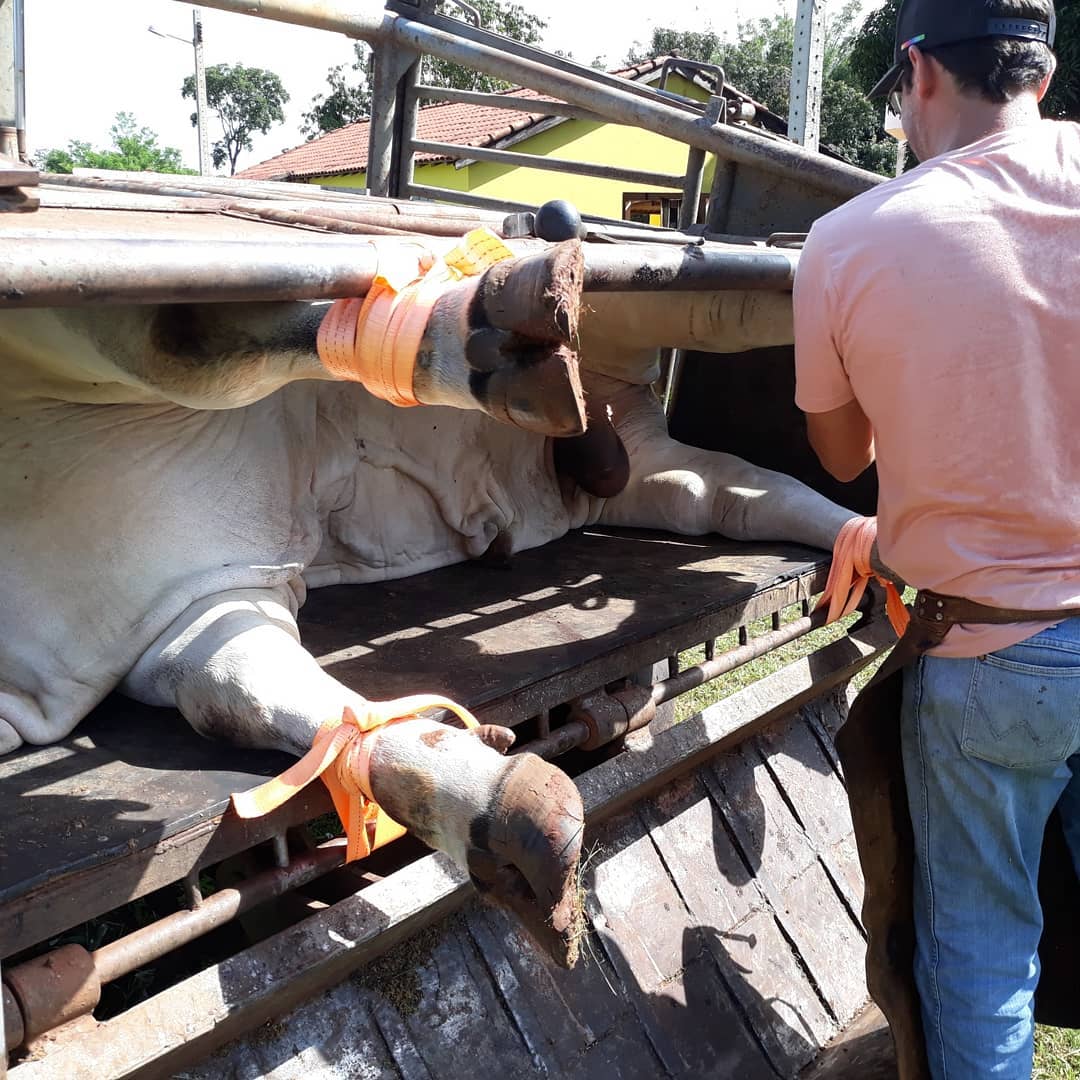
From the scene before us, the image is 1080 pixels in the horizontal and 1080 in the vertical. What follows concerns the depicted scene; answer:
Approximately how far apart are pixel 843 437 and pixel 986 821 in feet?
2.46

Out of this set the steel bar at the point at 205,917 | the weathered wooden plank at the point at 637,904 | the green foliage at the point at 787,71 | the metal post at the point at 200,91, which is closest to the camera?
the steel bar at the point at 205,917

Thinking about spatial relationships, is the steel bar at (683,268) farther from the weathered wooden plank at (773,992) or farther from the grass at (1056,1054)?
the grass at (1056,1054)

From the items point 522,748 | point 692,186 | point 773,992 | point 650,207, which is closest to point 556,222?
point 522,748

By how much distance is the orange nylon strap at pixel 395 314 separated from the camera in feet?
4.97

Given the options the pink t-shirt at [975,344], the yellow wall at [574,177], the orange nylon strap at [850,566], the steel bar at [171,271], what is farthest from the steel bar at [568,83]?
the yellow wall at [574,177]

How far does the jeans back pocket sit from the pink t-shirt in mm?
39

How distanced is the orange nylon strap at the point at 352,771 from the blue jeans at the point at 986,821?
0.88 m

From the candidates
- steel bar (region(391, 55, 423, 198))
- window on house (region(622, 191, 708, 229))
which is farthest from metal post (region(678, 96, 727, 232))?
window on house (region(622, 191, 708, 229))

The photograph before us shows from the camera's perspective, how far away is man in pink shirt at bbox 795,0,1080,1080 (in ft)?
5.80

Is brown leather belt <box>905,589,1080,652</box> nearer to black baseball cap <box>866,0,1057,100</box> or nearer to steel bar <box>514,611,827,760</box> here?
steel bar <box>514,611,827,760</box>

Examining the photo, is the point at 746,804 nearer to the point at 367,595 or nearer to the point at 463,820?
the point at 367,595

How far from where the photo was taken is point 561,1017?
90.4 inches

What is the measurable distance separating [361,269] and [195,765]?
895mm

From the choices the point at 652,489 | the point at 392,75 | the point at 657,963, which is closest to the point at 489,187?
the point at 392,75
